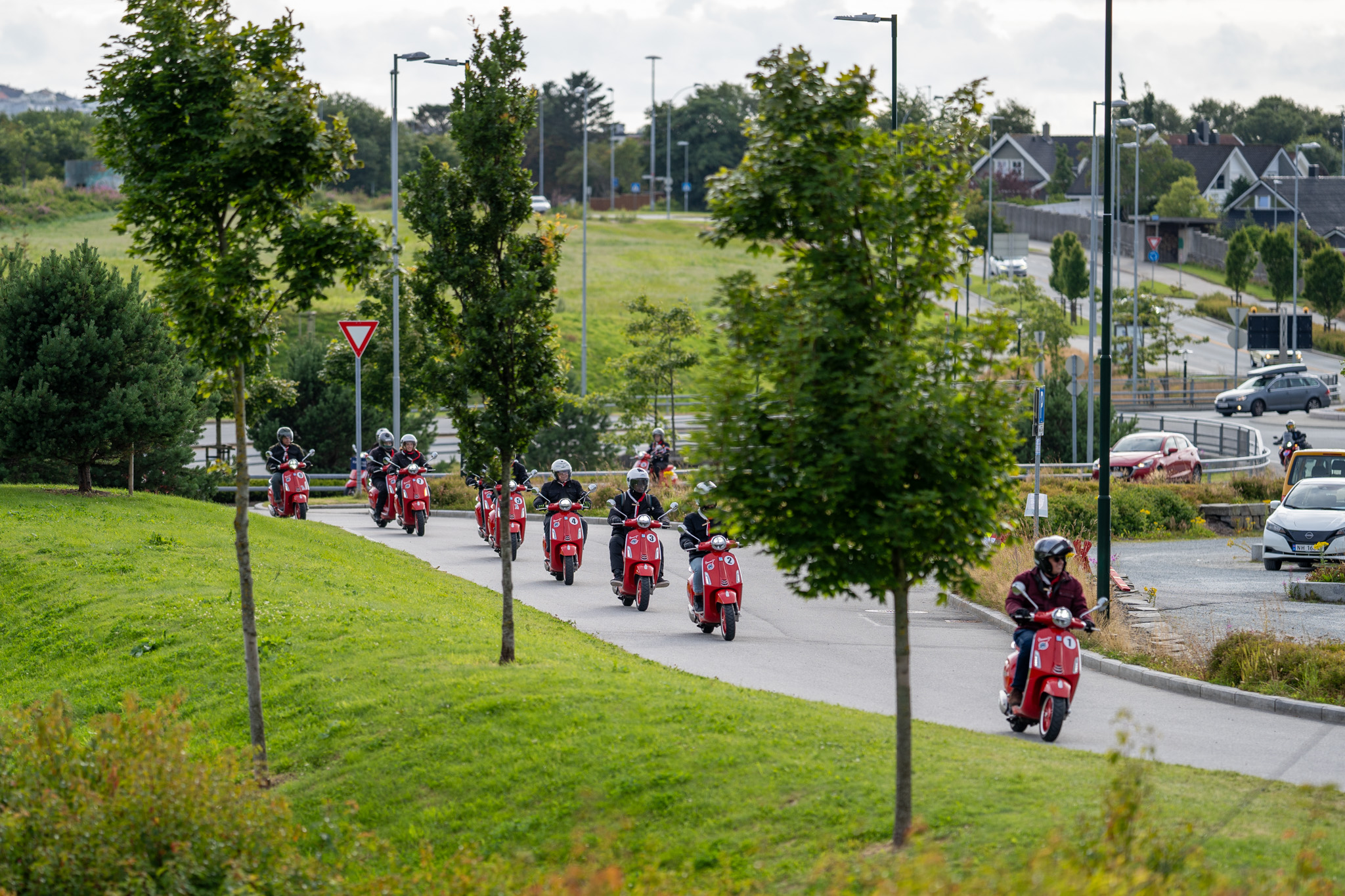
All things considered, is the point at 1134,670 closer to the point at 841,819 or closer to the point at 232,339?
the point at 841,819

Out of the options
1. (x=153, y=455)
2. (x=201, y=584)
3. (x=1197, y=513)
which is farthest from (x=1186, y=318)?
(x=201, y=584)

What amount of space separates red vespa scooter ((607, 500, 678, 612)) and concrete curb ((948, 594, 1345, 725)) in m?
5.29

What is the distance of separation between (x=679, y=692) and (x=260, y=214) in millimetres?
4478

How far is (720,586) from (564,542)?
4.65 meters

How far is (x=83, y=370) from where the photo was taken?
2003 cm

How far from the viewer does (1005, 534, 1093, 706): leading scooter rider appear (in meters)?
10.3

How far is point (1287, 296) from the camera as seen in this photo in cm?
7356

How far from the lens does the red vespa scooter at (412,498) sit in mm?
24328

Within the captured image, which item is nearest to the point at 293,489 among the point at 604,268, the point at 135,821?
the point at 135,821

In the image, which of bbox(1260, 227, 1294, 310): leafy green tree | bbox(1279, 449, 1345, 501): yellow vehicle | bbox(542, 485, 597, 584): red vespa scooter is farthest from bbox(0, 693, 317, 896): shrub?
bbox(1260, 227, 1294, 310): leafy green tree

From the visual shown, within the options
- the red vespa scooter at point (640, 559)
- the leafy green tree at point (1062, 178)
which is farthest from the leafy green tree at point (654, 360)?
the leafy green tree at point (1062, 178)

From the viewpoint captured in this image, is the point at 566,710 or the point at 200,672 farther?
the point at 200,672

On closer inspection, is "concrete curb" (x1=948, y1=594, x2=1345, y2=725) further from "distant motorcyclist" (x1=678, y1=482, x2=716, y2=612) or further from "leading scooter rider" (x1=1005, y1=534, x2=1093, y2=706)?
"distant motorcyclist" (x1=678, y1=482, x2=716, y2=612)

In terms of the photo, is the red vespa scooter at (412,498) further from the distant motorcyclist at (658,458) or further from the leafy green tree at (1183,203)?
the leafy green tree at (1183,203)
